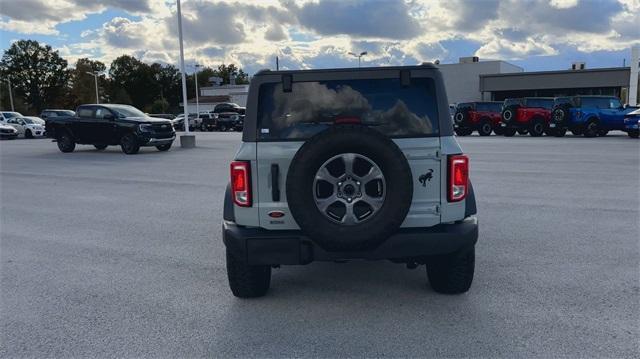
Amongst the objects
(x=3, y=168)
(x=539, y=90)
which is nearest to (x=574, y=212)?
(x=3, y=168)

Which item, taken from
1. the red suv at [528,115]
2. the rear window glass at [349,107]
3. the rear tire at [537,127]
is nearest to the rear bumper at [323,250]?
the rear window glass at [349,107]

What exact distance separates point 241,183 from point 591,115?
938 inches

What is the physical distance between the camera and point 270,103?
4.09m

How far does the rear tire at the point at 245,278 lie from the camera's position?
4301 mm

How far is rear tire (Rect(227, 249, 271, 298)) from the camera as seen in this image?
4.30 metres

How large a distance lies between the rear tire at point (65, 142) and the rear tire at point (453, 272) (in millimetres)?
19536

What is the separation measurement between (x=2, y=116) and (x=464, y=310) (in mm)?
41075

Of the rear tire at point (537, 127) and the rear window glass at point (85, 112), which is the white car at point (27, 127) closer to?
the rear window glass at point (85, 112)

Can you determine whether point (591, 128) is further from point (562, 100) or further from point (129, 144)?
point (129, 144)

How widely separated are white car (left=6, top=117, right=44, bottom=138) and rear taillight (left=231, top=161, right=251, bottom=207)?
36541mm

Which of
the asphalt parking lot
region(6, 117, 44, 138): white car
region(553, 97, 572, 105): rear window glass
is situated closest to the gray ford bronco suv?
the asphalt parking lot

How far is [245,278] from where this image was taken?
433cm

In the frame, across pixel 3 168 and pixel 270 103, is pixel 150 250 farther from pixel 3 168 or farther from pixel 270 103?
pixel 3 168

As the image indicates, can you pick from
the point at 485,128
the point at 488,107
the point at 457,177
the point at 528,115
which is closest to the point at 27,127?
the point at 485,128
